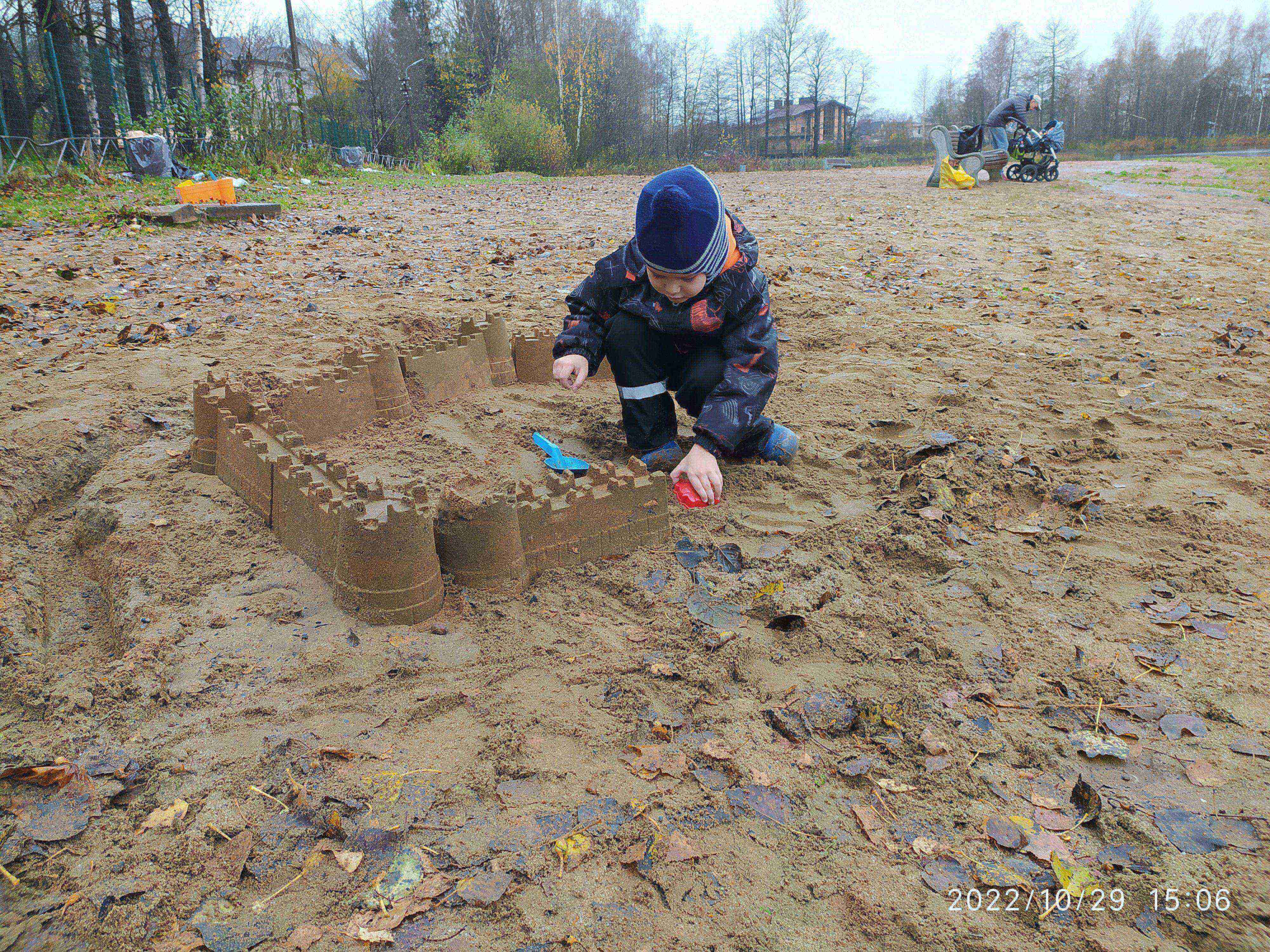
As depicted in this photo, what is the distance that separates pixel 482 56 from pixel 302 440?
121 feet

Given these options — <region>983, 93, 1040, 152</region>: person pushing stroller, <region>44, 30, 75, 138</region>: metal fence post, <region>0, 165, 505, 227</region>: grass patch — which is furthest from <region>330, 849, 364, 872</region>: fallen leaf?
<region>44, 30, 75, 138</region>: metal fence post

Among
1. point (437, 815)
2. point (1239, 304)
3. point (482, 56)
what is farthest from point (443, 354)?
point (482, 56)

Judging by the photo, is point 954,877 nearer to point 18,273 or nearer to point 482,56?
point 18,273

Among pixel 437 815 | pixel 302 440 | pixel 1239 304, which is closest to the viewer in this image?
pixel 437 815

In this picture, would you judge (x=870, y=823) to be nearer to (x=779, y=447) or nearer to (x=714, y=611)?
(x=714, y=611)

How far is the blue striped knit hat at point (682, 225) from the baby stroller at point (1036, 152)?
15237 millimetres

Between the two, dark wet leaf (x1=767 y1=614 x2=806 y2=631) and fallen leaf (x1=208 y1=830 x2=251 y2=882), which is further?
dark wet leaf (x1=767 y1=614 x2=806 y2=631)

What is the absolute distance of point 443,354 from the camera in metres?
3.88

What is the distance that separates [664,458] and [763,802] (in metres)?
1.85

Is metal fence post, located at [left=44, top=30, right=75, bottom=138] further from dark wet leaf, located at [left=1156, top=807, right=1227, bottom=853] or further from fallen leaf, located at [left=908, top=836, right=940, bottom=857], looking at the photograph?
dark wet leaf, located at [left=1156, top=807, right=1227, bottom=853]

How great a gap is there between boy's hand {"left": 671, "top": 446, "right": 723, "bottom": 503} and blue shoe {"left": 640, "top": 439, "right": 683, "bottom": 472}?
15.4 inches

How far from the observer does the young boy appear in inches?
105

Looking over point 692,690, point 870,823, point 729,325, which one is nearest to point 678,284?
point 729,325

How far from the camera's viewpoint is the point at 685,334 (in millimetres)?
3230
